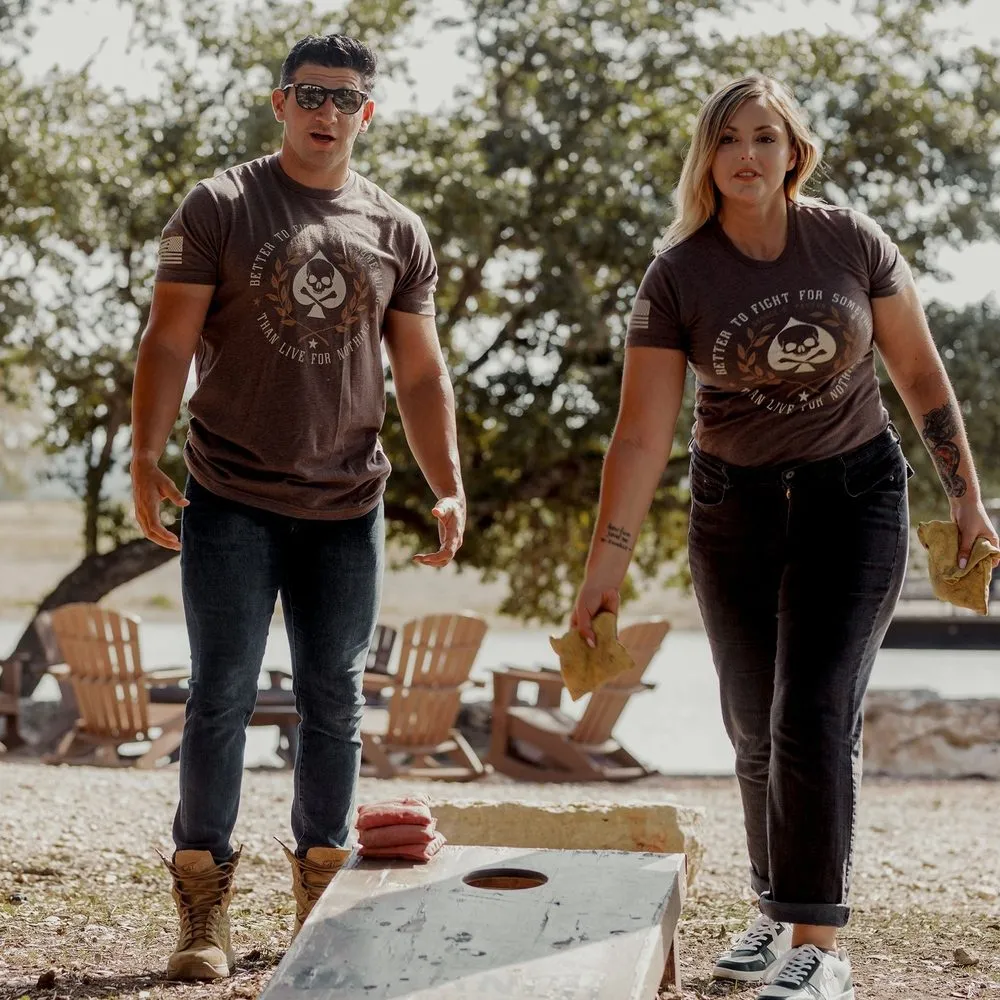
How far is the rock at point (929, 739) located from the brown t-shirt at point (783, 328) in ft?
33.5

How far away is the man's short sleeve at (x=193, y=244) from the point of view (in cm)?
321

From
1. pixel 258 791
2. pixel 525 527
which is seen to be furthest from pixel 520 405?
pixel 258 791

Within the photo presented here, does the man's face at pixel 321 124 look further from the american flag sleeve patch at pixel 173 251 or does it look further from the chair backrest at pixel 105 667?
the chair backrest at pixel 105 667

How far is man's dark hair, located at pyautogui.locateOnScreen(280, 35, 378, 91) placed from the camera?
11.0 ft

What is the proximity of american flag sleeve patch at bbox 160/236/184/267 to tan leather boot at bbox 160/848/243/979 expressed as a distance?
133 cm

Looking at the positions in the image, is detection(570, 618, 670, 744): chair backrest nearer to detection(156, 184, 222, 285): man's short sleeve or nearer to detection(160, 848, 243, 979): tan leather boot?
detection(160, 848, 243, 979): tan leather boot

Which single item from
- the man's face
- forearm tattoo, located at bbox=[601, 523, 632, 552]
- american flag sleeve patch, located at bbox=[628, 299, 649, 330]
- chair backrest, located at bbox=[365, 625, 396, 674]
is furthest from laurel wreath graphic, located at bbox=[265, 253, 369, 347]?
chair backrest, located at bbox=[365, 625, 396, 674]

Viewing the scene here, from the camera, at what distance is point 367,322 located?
3338mm

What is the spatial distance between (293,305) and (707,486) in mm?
1016

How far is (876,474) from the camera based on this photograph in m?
3.13

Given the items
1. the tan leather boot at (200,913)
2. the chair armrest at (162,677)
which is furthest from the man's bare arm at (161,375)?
the chair armrest at (162,677)

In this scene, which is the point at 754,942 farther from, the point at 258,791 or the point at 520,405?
the point at 520,405

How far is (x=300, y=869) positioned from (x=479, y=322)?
1154cm

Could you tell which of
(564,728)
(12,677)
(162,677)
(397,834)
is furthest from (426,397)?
(12,677)
